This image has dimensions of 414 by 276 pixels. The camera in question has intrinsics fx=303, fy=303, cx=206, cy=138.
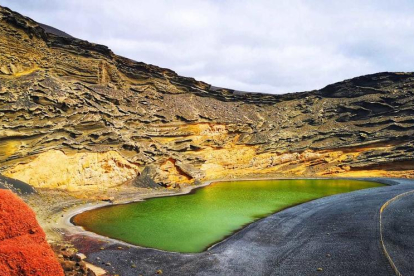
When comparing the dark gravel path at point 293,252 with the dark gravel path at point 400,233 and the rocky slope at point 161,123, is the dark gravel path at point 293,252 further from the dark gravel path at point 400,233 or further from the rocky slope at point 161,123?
the rocky slope at point 161,123

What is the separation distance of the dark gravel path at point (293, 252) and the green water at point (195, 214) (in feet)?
6.94

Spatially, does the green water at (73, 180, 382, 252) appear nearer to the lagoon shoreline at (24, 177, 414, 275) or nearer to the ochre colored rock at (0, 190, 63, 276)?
the lagoon shoreline at (24, 177, 414, 275)

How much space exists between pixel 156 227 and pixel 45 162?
17904 mm

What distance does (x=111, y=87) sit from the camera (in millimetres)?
54500

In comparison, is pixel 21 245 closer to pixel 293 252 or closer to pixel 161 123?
pixel 293 252

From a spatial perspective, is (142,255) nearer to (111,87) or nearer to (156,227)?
(156,227)

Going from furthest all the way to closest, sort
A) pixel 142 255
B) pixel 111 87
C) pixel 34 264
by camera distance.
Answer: pixel 111 87 → pixel 142 255 → pixel 34 264

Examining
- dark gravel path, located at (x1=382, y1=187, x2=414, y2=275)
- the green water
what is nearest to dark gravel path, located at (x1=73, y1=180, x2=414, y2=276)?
dark gravel path, located at (x1=382, y1=187, x2=414, y2=275)

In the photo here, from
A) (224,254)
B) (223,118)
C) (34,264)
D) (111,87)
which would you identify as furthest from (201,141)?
(34,264)

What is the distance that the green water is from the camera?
22.0 meters

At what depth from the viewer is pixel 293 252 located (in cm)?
1778

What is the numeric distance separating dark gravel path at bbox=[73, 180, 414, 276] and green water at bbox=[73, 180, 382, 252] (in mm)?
2114

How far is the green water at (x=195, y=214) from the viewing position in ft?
72.3

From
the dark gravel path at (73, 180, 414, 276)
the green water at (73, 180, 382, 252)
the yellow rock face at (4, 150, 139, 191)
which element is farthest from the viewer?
the yellow rock face at (4, 150, 139, 191)
